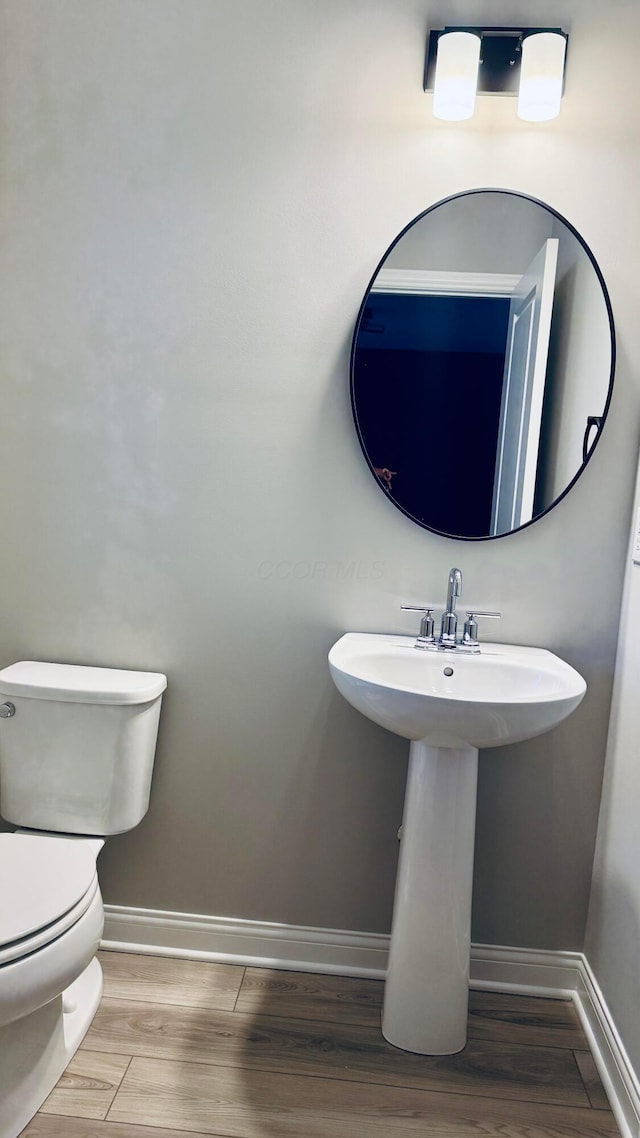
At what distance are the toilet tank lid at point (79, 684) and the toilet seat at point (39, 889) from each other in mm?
312

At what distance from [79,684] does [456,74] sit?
1.55m

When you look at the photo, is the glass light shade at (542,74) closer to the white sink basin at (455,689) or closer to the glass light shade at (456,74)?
the glass light shade at (456,74)

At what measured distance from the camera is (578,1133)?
1.63 metres

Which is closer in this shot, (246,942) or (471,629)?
(471,629)

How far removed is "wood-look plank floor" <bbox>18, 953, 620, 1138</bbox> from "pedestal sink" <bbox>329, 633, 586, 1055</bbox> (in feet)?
0.26

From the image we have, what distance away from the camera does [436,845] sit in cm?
179

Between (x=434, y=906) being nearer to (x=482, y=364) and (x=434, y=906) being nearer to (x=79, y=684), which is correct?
(x=79, y=684)

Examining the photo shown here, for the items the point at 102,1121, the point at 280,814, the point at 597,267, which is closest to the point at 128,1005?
the point at 102,1121

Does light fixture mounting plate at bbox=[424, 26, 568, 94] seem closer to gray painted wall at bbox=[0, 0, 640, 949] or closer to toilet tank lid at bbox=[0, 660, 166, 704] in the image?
gray painted wall at bbox=[0, 0, 640, 949]

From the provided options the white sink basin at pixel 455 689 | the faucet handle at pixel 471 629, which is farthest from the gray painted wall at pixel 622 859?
the faucet handle at pixel 471 629

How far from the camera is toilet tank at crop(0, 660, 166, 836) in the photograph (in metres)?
1.93

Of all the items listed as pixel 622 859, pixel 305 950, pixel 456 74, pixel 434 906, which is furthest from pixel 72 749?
pixel 456 74

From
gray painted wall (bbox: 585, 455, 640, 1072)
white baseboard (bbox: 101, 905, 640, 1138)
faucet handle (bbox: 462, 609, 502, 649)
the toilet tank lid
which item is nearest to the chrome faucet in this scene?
faucet handle (bbox: 462, 609, 502, 649)

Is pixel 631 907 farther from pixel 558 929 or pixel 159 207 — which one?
pixel 159 207
